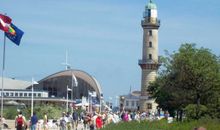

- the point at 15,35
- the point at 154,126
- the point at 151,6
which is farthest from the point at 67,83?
the point at 15,35

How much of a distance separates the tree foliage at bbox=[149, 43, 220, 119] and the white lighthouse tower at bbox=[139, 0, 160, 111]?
173 ft

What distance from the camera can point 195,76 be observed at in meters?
58.3

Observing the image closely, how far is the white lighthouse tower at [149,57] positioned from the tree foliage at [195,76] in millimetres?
52873

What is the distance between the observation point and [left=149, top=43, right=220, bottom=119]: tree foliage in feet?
192

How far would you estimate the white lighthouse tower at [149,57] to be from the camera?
118m

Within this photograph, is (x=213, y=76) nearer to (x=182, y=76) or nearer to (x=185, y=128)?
(x=182, y=76)

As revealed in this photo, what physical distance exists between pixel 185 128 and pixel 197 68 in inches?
818

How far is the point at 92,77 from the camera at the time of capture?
136m

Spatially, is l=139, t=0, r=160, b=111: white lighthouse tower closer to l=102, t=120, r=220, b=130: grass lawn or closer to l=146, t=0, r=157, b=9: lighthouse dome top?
l=146, t=0, r=157, b=9: lighthouse dome top

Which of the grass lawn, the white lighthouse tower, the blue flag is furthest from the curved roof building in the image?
the blue flag

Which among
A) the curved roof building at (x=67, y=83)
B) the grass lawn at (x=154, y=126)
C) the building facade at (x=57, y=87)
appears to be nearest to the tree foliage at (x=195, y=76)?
the grass lawn at (x=154, y=126)

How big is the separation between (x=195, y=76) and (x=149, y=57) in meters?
60.6

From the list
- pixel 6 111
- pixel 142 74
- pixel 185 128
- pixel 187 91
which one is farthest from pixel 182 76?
pixel 142 74

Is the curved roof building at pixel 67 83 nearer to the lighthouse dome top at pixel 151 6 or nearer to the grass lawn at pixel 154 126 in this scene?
the lighthouse dome top at pixel 151 6
